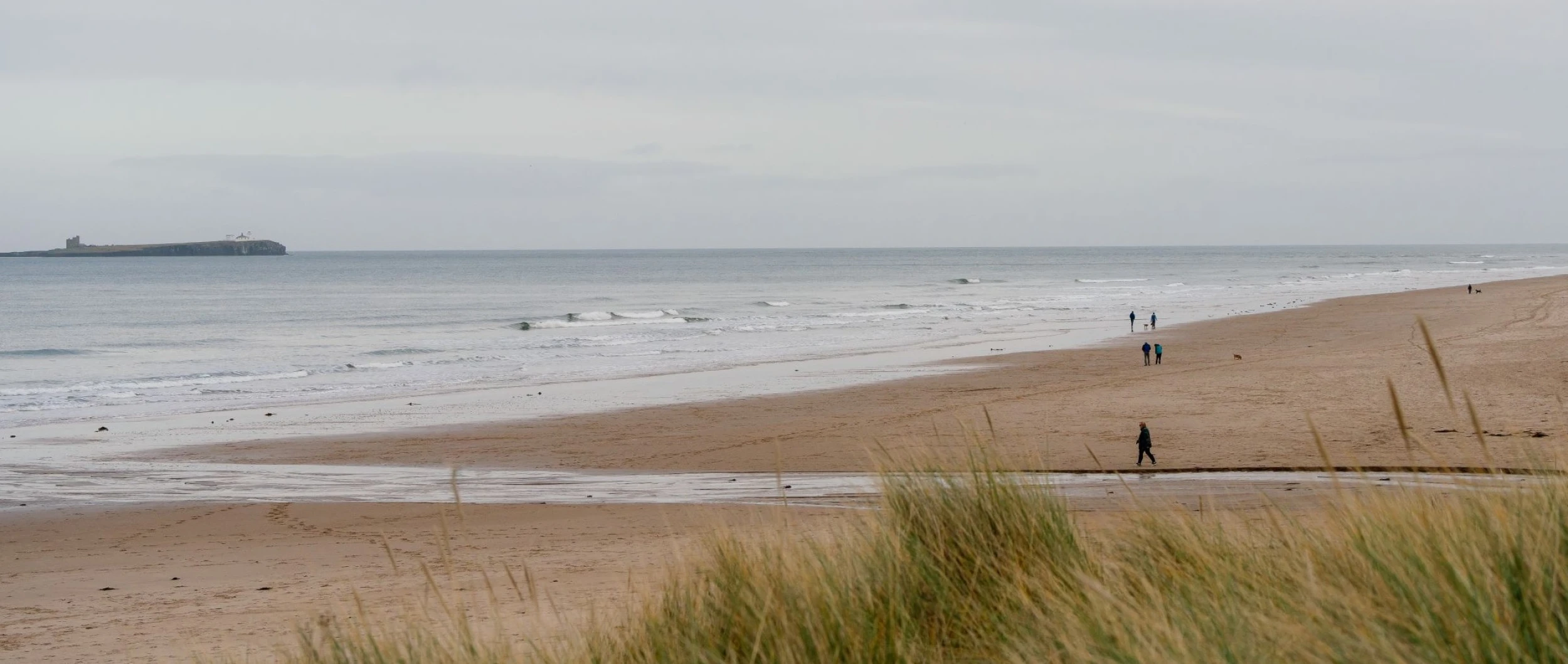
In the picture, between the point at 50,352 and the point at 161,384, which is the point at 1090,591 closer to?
the point at 161,384

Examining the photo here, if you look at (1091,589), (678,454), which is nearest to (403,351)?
(678,454)

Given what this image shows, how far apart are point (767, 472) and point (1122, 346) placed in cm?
2247

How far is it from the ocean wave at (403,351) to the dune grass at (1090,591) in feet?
122

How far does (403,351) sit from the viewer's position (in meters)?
41.4

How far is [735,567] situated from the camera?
14.8 feet

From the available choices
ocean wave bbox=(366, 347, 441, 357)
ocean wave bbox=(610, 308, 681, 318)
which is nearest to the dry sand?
ocean wave bbox=(366, 347, 441, 357)

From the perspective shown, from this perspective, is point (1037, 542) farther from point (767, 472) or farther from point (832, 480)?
point (767, 472)

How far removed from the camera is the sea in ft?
107

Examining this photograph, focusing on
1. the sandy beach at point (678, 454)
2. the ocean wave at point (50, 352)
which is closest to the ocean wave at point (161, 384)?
the ocean wave at point (50, 352)

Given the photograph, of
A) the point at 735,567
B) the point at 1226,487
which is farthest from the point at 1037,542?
the point at 1226,487

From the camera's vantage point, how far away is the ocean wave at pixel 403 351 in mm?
40719

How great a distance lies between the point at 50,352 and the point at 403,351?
41.7 ft

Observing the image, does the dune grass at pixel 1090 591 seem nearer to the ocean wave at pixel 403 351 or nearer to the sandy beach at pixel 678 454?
the sandy beach at pixel 678 454

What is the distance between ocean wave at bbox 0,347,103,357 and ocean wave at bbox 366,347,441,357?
986 cm
